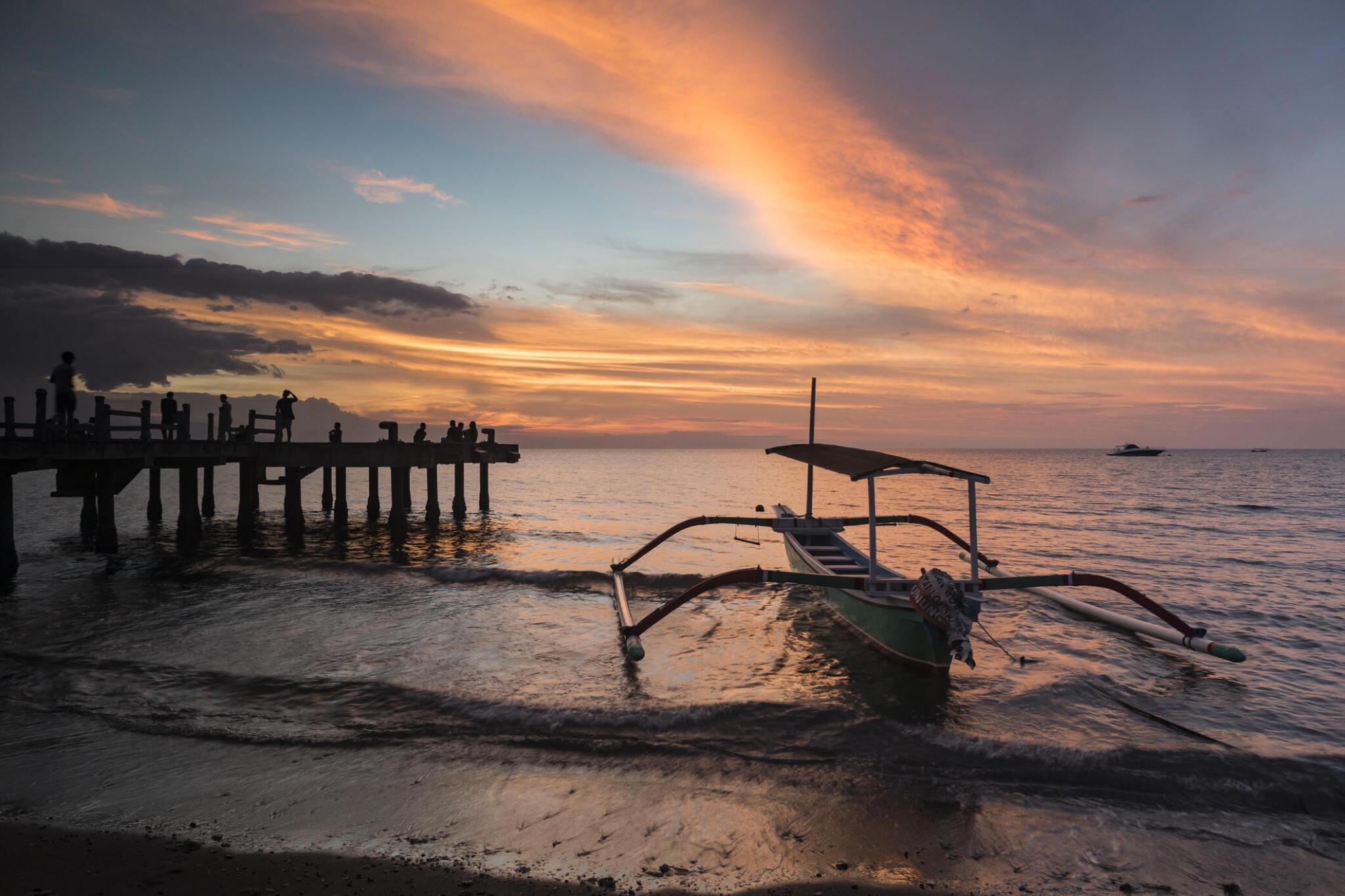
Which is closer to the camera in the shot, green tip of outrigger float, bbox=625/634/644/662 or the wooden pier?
green tip of outrigger float, bbox=625/634/644/662

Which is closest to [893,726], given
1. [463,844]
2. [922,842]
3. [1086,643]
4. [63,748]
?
[922,842]

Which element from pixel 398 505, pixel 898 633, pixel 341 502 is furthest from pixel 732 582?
pixel 341 502

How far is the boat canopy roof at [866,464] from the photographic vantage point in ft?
31.4

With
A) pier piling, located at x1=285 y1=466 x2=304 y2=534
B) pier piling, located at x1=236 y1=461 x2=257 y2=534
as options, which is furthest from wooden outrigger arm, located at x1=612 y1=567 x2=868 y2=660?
pier piling, located at x1=236 y1=461 x2=257 y2=534

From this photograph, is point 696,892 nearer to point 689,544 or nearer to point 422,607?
point 422,607

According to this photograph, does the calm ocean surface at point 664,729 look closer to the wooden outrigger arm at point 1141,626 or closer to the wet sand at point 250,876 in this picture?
the wet sand at point 250,876

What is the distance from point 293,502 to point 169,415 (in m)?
5.36

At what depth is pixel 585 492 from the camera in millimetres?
59250

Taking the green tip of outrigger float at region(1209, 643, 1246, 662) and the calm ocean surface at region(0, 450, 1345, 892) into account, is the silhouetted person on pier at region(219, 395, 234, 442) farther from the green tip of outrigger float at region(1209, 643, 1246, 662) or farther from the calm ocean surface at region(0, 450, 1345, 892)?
the green tip of outrigger float at region(1209, 643, 1246, 662)

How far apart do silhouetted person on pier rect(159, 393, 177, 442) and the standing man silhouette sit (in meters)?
3.19

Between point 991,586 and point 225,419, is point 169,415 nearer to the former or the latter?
point 225,419

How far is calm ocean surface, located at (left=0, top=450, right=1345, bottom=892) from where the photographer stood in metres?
5.41

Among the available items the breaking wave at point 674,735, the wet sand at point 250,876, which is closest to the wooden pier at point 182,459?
the breaking wave at point 674,735

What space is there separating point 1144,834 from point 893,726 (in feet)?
8.92
